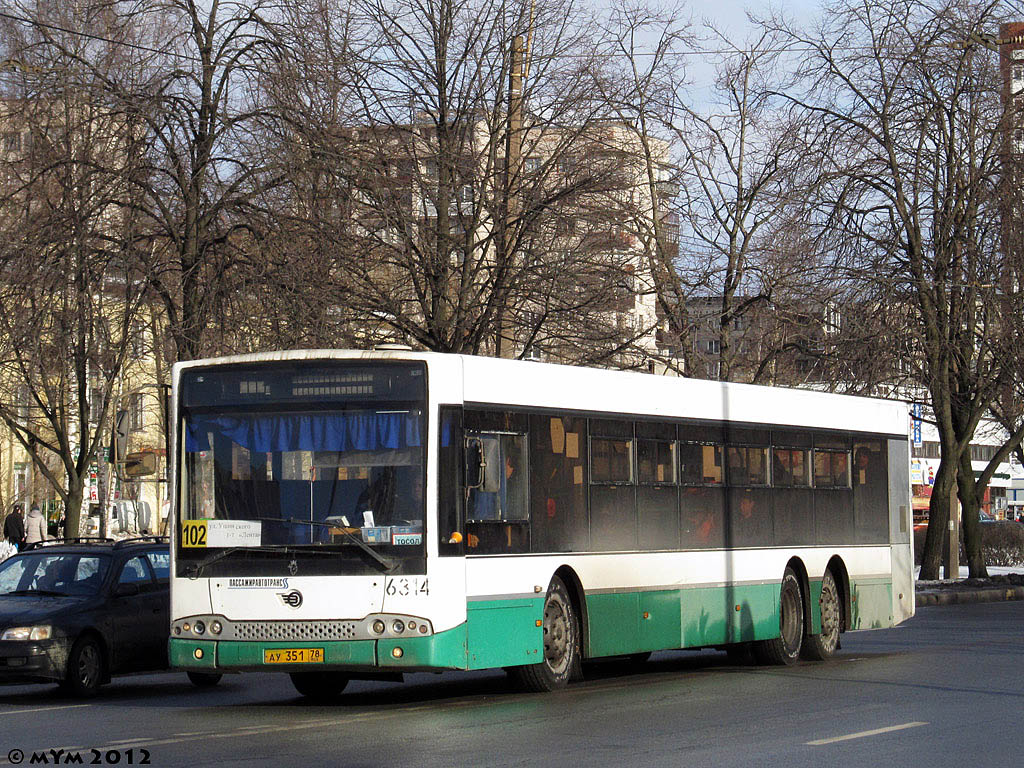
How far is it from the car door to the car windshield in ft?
0.73

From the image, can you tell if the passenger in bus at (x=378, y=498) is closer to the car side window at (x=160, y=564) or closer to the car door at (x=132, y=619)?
the car door at (x=132, y=619)

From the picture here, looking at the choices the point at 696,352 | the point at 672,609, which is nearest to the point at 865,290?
the point at 696,352

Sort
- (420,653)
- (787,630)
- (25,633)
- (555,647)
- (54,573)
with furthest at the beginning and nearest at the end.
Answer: (787,630), (54,573), (25,633), (555,647), (420,653)

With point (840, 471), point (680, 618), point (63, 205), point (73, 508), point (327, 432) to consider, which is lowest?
point (680, 618)

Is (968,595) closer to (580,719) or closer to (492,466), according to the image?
(492,466)

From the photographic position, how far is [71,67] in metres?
22.5

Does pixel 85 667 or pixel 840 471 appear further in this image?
pixel 840 471

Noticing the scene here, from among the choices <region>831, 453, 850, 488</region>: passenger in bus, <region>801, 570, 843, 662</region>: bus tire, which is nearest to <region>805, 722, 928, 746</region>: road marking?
<region>801, 570, 843, 662</region>: bus tire

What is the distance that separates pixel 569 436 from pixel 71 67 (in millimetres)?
10426

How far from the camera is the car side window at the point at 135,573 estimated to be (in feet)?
55.9

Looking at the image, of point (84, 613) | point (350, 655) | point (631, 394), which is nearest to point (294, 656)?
point (350, 655)

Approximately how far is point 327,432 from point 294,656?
178 cm

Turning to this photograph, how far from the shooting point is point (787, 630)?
18.8 meters

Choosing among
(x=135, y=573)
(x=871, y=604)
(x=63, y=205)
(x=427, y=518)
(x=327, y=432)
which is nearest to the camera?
(x=427, y=518)
